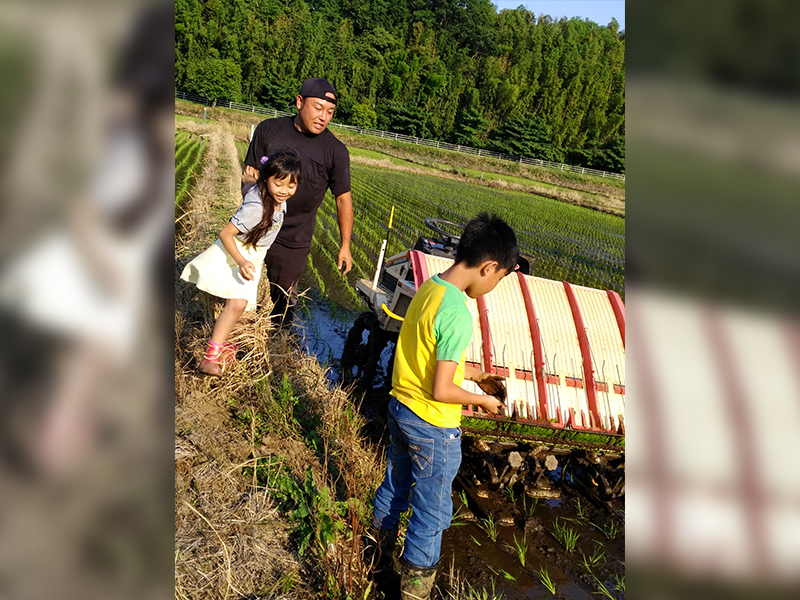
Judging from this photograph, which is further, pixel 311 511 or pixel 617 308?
pixel 617 308

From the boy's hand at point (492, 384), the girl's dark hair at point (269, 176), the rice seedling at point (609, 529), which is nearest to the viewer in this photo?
the boy's hand at point (492, 384)

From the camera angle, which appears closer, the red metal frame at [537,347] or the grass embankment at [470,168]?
the red metal frame at [537,347]

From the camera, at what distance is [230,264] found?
12.6ft

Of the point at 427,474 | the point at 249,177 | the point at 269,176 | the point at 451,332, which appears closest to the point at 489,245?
the point at 451,332

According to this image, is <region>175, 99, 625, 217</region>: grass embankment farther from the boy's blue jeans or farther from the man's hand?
the boy's blue jeans

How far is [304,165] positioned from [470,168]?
119 feet

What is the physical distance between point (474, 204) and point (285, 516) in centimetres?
1952

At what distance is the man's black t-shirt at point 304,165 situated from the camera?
A: 425 cm

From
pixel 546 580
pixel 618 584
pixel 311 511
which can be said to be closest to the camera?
pixel 311 511

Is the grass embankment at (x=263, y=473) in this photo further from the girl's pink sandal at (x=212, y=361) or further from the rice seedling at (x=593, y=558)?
the rice seedling at (x=593, y=558)

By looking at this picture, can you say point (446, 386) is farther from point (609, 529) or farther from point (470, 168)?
point (470, 168)

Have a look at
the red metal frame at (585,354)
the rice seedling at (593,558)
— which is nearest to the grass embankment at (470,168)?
the red metal frame at (585,354)

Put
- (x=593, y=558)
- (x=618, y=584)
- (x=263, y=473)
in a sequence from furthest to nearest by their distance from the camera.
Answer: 1. (x=593, y=558)
2. (x=618, y=584)
3. (x=263, y=473)
